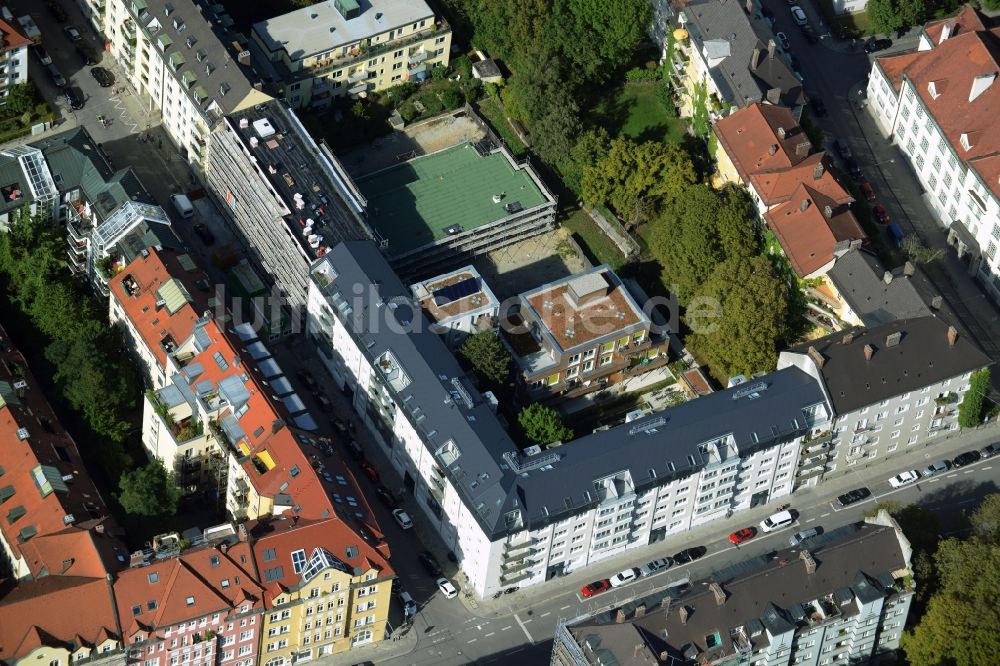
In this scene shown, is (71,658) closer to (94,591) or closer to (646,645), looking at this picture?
(94,591)

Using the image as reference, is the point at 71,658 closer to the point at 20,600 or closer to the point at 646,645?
the point at 20,600

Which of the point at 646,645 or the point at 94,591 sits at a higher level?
the point at 94,591

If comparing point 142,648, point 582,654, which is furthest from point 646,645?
point 142,648

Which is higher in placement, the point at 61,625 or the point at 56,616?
the point at 56,616
